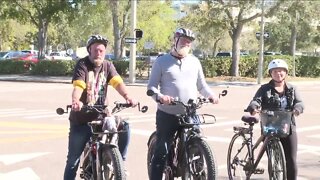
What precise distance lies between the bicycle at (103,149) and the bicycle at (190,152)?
53 cm

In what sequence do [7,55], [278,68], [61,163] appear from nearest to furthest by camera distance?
[278,68]
[61,163]
[7,55]

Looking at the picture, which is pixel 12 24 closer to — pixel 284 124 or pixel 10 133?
pixel 10 133

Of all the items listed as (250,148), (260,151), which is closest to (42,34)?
(250,148)

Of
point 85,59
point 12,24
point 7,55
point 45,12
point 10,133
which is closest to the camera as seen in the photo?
point 85,59

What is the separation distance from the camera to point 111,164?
203 inches

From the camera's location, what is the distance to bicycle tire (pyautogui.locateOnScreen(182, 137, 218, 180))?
526 cm

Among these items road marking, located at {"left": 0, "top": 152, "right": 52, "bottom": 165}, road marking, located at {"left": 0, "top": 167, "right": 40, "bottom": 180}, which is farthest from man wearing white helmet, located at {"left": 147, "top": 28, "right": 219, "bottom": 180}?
road marking, located at {"left": 0, "top": 152, "right": 52, "bottom": 165}

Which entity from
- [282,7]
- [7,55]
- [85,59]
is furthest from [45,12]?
[85,59]

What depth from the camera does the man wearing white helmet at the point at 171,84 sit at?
5.59 m

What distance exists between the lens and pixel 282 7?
32562 mm

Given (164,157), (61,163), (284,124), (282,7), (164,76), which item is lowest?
(61,163)

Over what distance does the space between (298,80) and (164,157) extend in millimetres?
30779

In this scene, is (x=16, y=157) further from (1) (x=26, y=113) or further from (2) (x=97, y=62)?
(1) (x=26, y=113)

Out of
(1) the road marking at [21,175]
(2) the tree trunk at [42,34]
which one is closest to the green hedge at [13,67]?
(2) the tree trunk at [42,34]
